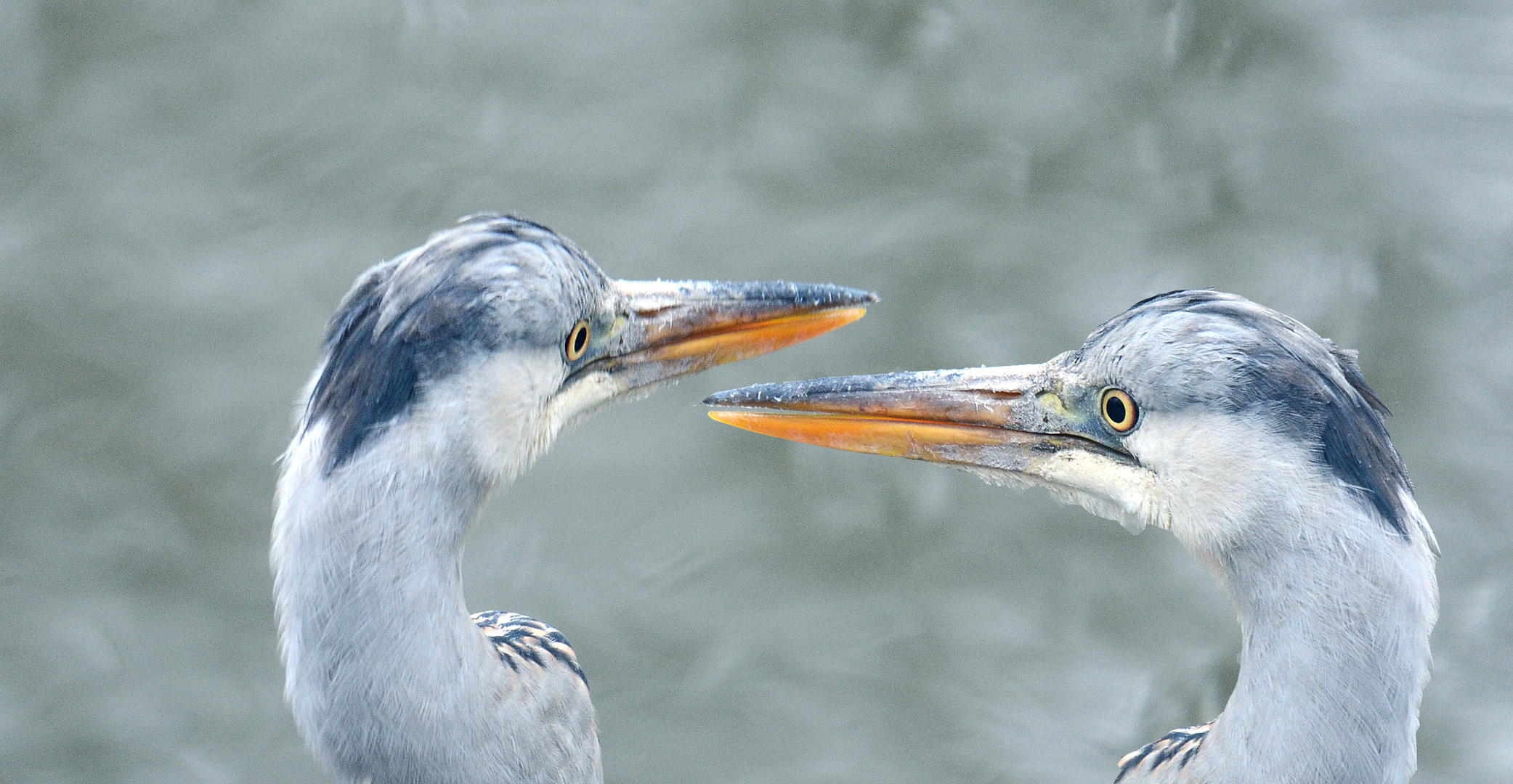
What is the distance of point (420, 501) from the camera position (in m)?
2.93

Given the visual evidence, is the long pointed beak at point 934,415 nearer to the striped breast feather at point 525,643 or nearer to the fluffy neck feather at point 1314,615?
the fluffy neck feather at point 1314,615

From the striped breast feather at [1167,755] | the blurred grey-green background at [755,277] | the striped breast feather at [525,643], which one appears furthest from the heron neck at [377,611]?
the blurred grey-green background at [755,277]

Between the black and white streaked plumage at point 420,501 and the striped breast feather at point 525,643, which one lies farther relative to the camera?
the striped breast feather at point 525,643

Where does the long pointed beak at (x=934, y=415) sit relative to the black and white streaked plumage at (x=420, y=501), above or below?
above

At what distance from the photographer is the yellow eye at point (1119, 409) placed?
3266 millimetres

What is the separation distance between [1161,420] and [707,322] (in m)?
1.18

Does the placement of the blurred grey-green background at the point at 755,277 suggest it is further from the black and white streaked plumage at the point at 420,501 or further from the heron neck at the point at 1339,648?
the heron neck at the point at 1339,648

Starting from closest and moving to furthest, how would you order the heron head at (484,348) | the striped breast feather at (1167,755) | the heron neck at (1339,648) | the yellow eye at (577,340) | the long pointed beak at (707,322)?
the heron neck at (1339,648), the heron head at (484,348), the striped breast feather at (1167,755), the yellow eye at (577,340), the long pointed beak at (707,322)

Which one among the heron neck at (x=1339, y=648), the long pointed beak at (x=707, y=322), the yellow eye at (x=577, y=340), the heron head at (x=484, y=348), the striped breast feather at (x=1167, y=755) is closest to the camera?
the heron neck at (x=1339, y=648)

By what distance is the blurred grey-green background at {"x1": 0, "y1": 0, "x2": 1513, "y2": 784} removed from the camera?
4992 millimetres

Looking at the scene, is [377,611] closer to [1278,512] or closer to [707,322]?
[707,322]

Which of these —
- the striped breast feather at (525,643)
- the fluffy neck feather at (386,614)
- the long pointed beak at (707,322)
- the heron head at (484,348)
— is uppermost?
the long pointed beak at (707,322)

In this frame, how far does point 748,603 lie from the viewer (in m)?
5.19

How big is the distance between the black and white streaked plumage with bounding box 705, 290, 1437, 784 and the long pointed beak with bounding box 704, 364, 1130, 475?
0.11 metres
